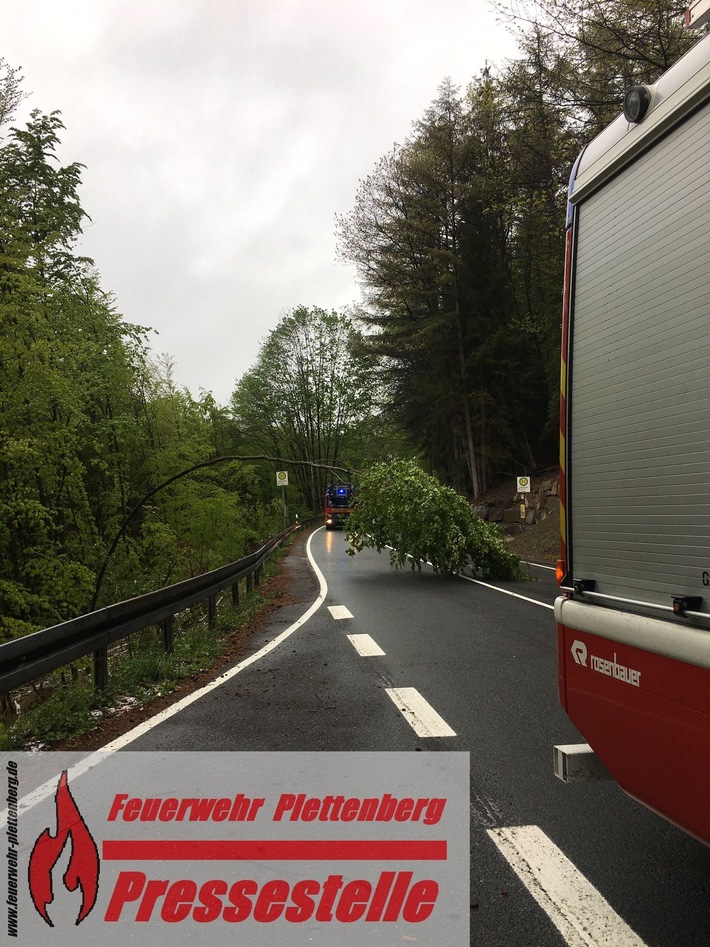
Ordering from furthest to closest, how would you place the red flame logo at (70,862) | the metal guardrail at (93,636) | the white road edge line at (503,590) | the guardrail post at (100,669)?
the white road edge line at (503,590)
the guardrail post at (100,669)
the metal guardrail at (93,636)
the red flame logo at (70,862)

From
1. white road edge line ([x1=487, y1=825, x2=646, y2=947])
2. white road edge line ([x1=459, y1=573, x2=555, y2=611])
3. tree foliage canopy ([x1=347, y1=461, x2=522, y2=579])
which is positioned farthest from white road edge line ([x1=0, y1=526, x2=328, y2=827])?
tree foliage canopy ([x1=347, y1=461, x2=522, y2=579])

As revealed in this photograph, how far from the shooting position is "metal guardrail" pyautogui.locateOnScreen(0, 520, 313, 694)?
555cm

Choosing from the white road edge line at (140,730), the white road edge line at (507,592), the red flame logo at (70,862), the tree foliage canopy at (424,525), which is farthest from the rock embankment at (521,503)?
the red flame logo at (70,862)

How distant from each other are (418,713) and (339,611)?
6742 mm

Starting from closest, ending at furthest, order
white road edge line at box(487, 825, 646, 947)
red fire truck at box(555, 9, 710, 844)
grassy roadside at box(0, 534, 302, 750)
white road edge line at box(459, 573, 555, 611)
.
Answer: red fire truck at box(555, 9, 710, 844)
white road edge line at box(487, 825, 646, 947)
grassy roadside at box(0, 534, 302, 750)
white road edge line at box(459, 573, 555, 611)

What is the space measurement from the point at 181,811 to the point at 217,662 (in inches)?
188

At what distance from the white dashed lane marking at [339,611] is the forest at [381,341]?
12.6 feet

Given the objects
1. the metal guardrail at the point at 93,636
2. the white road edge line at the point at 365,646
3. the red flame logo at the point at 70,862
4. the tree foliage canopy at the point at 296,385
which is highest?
the tree foliage canopy at the point at 296,385

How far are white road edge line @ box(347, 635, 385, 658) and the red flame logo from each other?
193 inches

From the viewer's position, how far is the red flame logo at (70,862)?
3258 millimetres

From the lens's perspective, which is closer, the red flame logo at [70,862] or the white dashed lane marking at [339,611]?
the red flame logo at [70,862]

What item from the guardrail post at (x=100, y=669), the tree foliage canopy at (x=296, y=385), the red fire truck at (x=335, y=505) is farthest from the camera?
the tree foliage canopy at (x=296, y=385)

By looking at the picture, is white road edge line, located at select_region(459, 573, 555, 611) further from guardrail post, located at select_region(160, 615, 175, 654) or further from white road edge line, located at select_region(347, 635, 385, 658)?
guardrail post, located at select_region(160, 615, 175, 654)

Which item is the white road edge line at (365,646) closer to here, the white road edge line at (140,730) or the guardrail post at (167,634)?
the white road edge line at (140,730)
